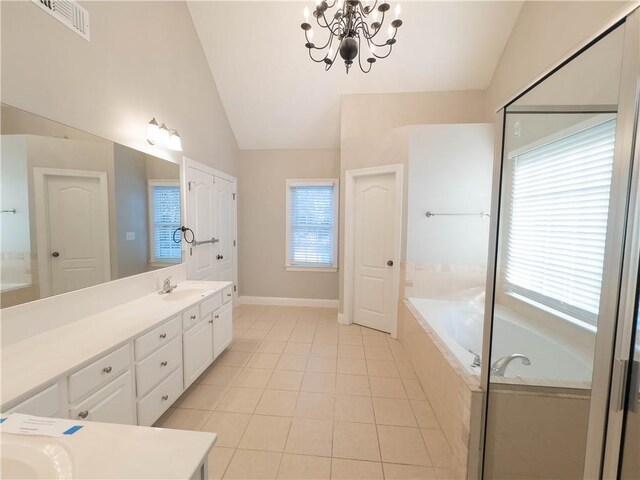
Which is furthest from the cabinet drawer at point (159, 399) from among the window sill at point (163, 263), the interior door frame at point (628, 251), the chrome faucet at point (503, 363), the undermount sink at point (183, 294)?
the interior door frame at point (628, 251)

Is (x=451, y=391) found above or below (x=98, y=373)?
below

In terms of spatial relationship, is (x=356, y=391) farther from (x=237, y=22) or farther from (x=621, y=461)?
(x=237, y=22)

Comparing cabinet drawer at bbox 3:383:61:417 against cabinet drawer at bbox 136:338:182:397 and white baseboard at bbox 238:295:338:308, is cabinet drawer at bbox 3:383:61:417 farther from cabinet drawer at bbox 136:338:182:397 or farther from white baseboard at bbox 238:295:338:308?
white baseboard at bbox 238:295:338:308

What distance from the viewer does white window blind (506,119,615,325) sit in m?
1.11

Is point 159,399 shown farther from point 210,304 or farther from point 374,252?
point 374,252

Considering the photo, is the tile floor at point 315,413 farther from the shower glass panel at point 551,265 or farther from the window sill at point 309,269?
the window sill at point 309,269

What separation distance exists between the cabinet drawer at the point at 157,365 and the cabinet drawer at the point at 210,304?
0.36 meters

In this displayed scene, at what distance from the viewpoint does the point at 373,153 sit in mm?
3371

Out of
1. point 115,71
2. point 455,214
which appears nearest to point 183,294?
point 115,71

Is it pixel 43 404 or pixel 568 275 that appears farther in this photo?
pixel 568 275

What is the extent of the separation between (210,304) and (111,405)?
42.5 inches

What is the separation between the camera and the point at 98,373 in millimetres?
1312

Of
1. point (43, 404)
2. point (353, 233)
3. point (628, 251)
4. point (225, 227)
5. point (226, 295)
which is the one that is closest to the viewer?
point (628, 251)

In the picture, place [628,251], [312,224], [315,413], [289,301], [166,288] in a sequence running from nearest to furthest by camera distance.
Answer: [628,251], [315,413], [166,288], [312,224], [289,301]
